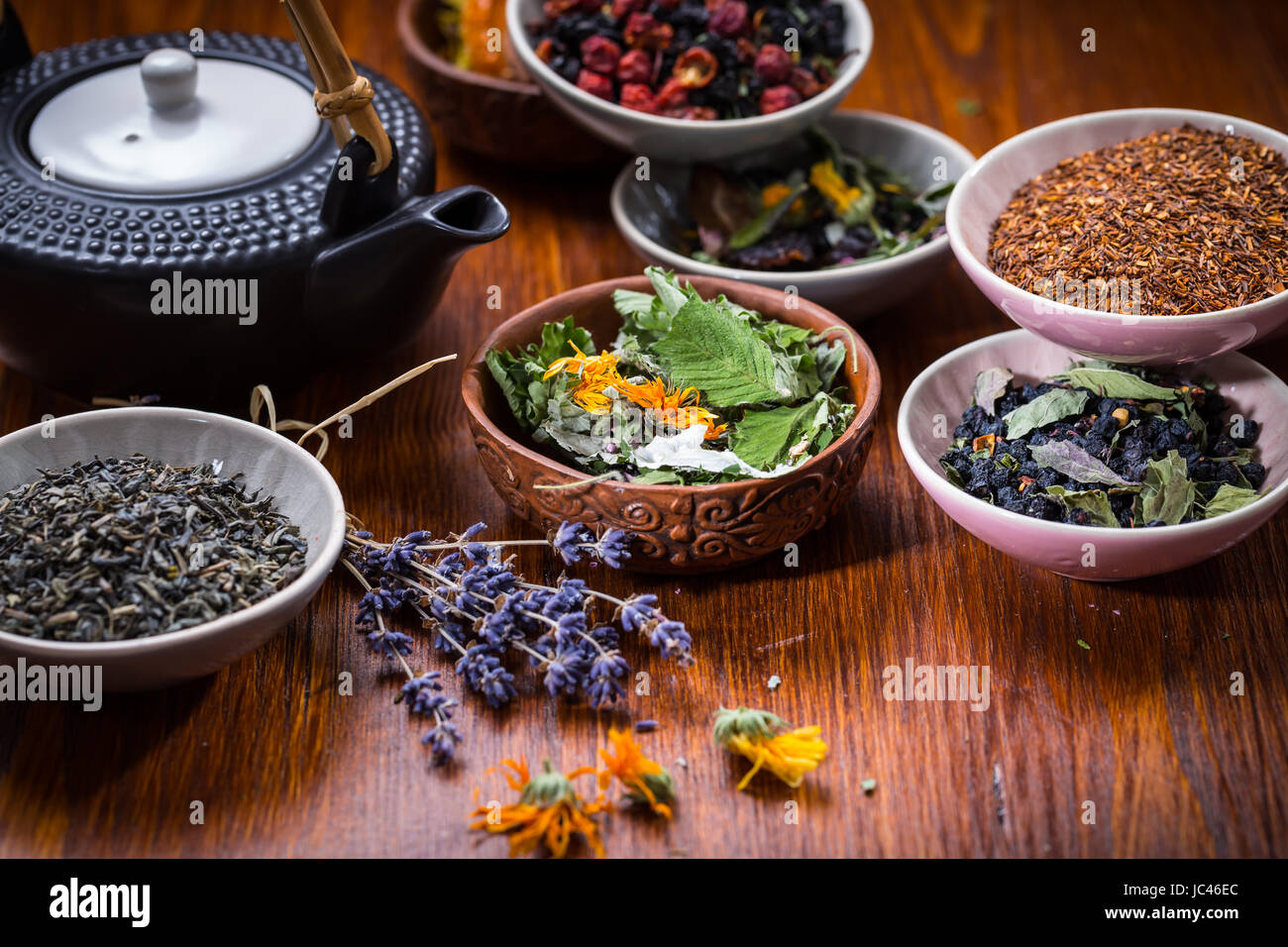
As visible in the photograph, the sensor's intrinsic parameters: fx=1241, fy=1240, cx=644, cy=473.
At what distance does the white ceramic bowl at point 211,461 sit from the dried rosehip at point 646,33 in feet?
2.23

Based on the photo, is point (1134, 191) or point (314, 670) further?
point (1134, 191)

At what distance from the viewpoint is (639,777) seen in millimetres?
924

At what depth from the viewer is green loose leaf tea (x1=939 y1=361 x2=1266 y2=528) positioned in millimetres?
1039

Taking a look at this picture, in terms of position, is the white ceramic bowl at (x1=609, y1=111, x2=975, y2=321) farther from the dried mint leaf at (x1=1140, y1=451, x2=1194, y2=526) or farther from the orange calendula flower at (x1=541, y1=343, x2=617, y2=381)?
the dried mint leaf at (x1=1140, y1=451, x2=1194, y2=526)

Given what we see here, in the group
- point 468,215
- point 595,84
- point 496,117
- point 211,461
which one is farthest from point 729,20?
point 211,461

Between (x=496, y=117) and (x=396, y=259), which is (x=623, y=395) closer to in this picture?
(x=396, y=259)

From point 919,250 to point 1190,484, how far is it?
41 centimetres

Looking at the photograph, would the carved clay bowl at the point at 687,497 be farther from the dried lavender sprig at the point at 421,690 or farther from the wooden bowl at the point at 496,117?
the wooden bowl at the point at 496,117

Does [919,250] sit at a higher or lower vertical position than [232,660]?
higher

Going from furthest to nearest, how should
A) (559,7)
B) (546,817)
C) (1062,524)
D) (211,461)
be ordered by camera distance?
(559,7)
(211,461)
(1062,524)
(546,817)

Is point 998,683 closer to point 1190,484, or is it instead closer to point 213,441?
point 1190,484

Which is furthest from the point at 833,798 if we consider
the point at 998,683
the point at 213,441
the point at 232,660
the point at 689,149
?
the point at 689,149

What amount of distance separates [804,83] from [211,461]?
2.63 feet

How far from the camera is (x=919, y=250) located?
132cm
